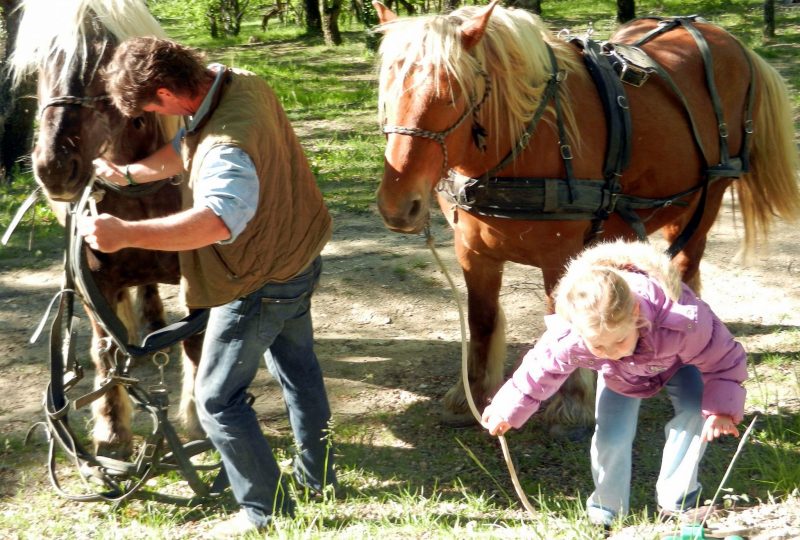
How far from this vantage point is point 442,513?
129 inches

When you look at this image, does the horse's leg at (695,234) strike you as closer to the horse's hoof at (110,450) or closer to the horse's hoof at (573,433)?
the horse's hoof at (573,433)

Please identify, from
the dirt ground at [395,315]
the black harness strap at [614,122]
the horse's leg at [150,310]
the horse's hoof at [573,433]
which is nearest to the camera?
the black harness strap at [614,122]

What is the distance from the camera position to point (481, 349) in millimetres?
4078

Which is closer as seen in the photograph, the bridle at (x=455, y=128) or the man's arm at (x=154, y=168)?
the bridle at (x=455, y=128)

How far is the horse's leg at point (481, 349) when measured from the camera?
12.9ft

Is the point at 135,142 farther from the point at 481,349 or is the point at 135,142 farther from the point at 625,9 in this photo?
the point at 625,9

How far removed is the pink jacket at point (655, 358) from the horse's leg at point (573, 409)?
103cm

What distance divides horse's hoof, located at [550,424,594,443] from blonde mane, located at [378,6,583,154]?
4.20 ft

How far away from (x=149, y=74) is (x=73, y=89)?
0.66 metres

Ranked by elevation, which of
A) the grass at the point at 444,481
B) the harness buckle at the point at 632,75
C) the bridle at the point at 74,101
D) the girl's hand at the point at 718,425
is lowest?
the grass at the point at 444,481

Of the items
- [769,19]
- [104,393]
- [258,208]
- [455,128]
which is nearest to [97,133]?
[258,208]

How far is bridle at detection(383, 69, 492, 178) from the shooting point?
2.99m

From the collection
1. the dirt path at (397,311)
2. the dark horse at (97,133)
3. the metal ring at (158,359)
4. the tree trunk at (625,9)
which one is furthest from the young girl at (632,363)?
the tree trunk at (625,9)

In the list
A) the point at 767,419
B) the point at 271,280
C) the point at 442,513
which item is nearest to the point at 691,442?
the point at 442,513
